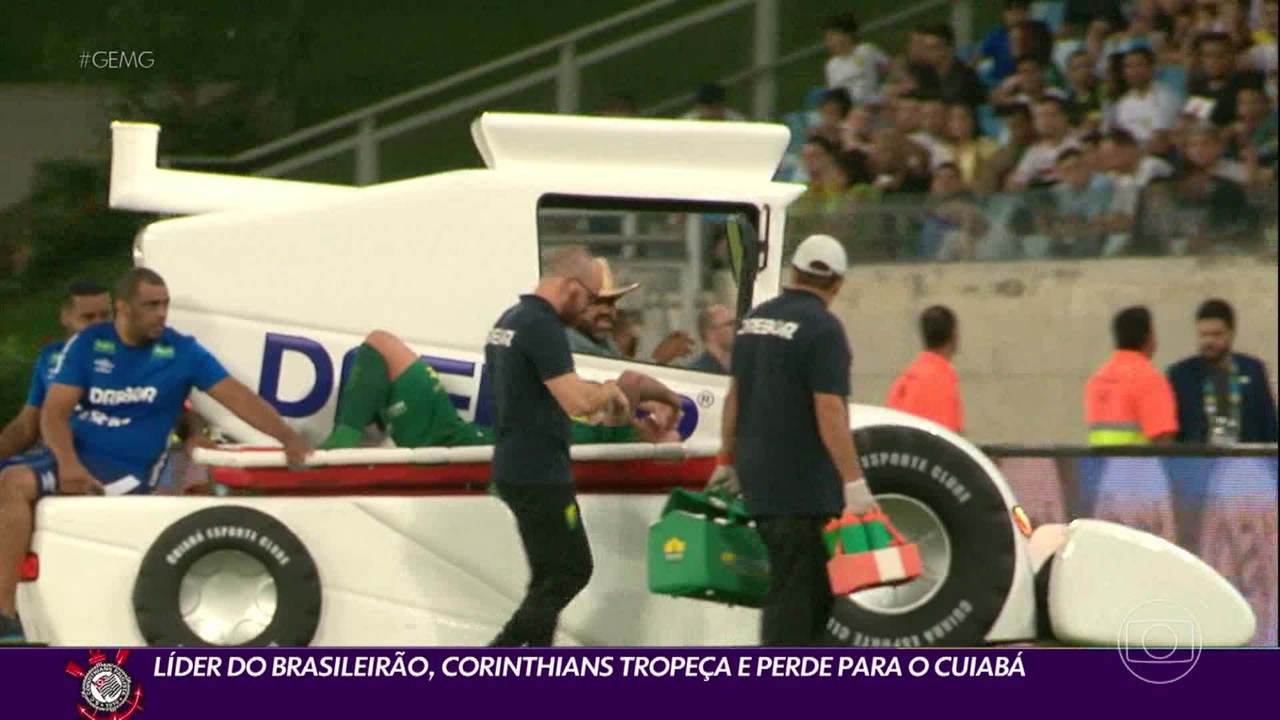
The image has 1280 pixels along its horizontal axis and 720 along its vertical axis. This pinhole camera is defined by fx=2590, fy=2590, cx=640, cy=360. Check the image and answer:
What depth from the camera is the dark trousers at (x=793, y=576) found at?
816 centimetres

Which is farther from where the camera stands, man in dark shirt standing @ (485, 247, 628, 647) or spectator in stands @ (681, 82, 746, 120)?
spectator in stands @ (681, 82, 746, 120)

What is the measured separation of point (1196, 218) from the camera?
14.4 metres

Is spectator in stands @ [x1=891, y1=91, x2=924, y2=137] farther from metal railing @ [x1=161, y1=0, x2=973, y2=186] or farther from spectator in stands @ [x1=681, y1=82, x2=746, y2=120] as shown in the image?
spectator in stands @ [x1=681, y1=82, x2=746, y2=120]

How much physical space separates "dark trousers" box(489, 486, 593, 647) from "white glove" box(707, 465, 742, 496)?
19.5 inches

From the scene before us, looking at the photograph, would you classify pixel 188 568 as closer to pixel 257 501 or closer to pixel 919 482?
pixel 257 501

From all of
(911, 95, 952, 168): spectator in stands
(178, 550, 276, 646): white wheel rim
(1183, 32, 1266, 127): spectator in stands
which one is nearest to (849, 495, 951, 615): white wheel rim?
(178, 550, 276, 646): white wheel rim

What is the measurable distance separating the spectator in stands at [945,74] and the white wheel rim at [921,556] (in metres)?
6.82

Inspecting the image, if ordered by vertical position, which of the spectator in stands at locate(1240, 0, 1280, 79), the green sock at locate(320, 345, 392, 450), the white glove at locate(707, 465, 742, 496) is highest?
the spectator in stands at locate(1240, 0, 1280, 79)

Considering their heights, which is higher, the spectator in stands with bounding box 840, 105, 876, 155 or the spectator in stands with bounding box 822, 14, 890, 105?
the spectator in stands with bounding box 822, 14, 890, 105

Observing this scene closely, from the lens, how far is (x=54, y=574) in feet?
29.9

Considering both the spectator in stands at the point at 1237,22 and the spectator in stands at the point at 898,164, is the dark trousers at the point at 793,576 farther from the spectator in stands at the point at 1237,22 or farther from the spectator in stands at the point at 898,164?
the spectator in stands at the point at 1237,22

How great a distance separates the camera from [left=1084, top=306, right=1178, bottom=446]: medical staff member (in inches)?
492
